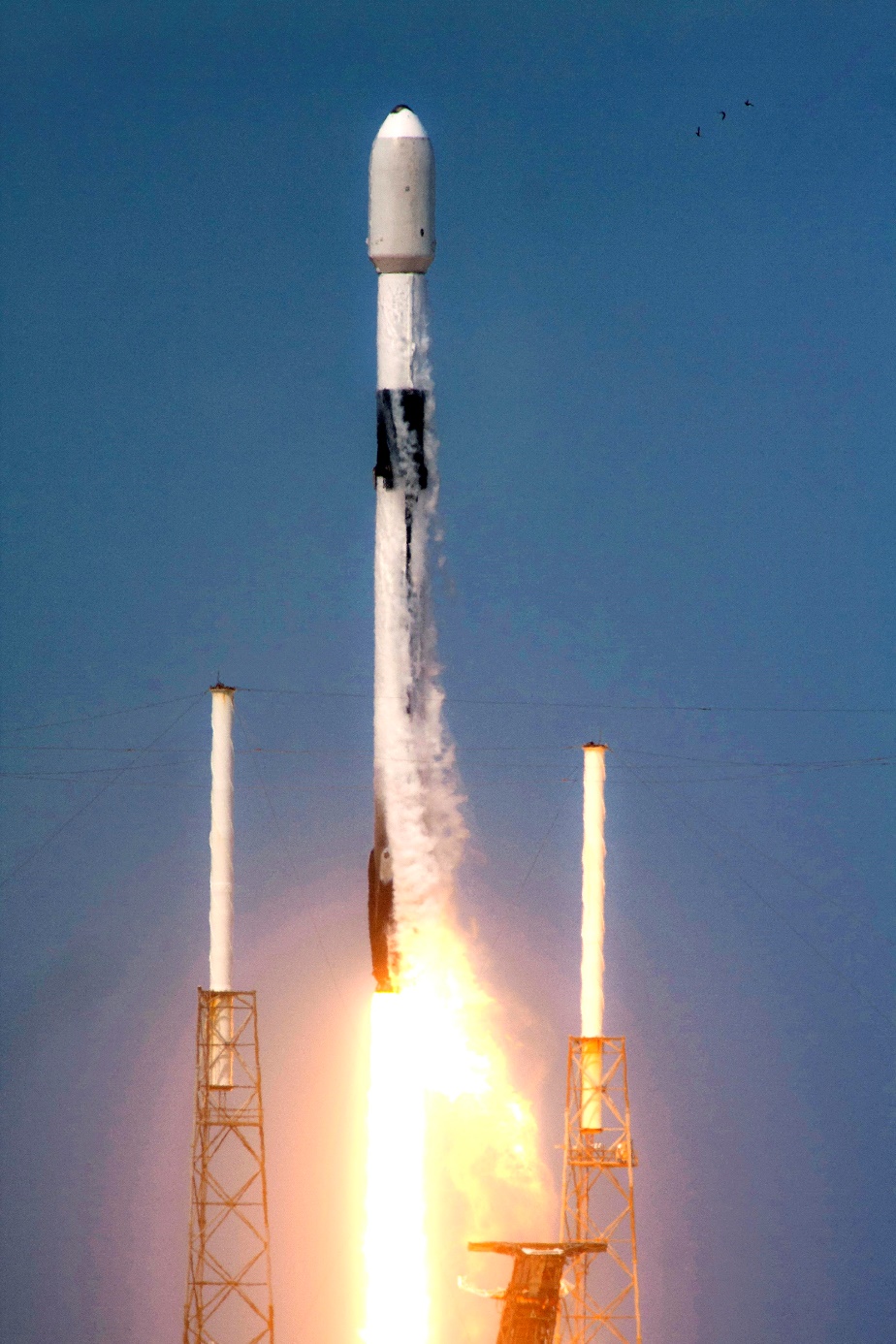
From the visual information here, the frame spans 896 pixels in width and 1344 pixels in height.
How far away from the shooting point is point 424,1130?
87500 mm

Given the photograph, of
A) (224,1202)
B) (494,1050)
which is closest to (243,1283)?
(224,1202)

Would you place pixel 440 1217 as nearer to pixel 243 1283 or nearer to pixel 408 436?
pixel 243 1283

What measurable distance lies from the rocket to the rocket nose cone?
0.07 feet

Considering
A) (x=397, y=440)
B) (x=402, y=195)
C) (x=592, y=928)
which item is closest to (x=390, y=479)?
(x=397, y=440)

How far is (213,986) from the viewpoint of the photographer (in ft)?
294

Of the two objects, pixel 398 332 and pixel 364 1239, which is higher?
pixel 398 332

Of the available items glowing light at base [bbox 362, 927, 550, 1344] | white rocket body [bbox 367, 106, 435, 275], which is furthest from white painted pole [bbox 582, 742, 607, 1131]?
white rocket body [bbox 367, 106, 435, 275]

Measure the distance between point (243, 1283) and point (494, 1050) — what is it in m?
7.64

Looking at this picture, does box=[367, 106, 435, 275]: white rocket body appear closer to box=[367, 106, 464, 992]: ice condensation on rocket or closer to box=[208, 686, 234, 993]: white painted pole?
box=[367, 106, 464, 992]: ice condensation on rocket

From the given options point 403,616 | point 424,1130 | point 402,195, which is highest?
point 402,195

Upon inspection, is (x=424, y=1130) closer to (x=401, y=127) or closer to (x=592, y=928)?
(x=592, y=928)

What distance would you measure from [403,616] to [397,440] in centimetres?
380

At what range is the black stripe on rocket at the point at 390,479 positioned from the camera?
85.9 metres

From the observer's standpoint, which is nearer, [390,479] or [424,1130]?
[390,479]
